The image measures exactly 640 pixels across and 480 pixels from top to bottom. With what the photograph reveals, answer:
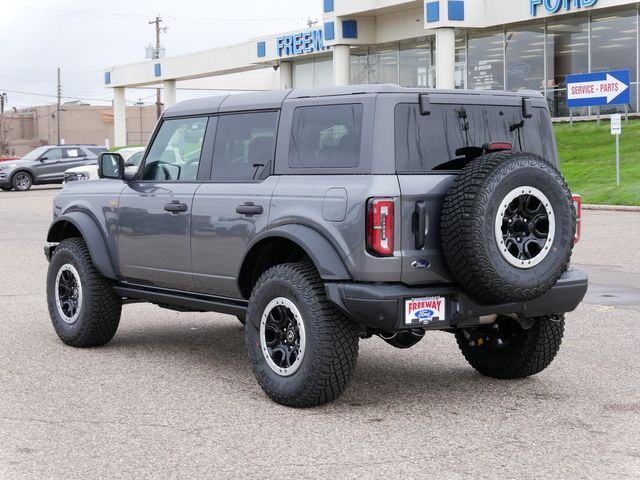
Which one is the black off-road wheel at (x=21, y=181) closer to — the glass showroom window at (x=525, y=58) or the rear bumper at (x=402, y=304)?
the glass showroom window at (x=525, y=58)

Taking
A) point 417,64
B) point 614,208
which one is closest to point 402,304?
point 614,208

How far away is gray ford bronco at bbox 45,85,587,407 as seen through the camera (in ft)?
20.7

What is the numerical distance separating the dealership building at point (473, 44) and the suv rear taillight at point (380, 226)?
31.2 metres

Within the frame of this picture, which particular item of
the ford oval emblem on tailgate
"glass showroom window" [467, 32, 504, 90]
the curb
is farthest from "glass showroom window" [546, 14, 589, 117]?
the ford oval emblem on tailgate

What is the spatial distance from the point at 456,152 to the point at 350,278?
3.51 feet

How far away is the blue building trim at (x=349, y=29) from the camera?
4647cm

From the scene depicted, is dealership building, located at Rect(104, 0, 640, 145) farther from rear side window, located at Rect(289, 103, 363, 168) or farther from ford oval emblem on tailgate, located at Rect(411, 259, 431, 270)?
ford oval emblem on tailgate, located at Rect(411, 259, 431, 270)

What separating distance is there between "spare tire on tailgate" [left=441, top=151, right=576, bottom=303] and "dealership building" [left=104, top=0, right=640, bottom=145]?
101ft

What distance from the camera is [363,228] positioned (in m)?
6.31

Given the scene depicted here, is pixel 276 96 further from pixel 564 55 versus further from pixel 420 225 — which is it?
pixel 564 55

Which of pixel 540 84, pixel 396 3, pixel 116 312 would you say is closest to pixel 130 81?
pixel 396 3

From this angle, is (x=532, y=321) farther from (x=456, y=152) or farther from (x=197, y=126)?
(x=197, y=126)

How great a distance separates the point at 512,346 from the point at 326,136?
1.95 m

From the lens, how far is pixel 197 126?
7.97m
